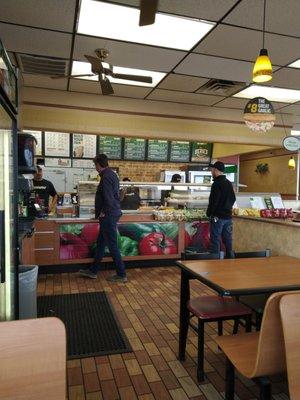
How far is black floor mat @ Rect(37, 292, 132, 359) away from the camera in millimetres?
2783

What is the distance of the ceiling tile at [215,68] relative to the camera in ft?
14.2

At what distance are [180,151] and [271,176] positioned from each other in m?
3.65

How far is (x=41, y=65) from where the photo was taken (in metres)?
4.64

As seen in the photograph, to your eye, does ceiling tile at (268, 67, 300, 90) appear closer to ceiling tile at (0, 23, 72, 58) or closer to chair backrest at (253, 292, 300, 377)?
ceiling tile at (0, 23, 72, 58)

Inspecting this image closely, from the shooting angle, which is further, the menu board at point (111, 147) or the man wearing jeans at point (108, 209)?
the menu board at point (111, 147)

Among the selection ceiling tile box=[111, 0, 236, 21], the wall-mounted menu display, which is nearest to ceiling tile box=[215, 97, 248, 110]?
ceiling tile box=[111, 0, 236, 21]

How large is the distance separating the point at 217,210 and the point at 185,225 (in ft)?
3.15

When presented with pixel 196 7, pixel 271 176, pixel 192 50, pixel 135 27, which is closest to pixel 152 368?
pixel 196 7

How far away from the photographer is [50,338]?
1198 mm

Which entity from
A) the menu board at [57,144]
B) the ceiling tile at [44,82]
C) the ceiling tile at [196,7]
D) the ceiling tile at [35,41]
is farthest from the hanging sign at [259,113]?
the menu board at [57,144]

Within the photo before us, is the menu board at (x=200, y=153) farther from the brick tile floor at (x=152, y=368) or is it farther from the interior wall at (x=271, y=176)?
the brick tile floor at (x=152, y=368)

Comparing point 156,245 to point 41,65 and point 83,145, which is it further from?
point 83,145

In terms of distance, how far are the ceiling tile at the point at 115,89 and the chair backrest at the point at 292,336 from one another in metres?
4.88

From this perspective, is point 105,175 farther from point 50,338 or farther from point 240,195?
point 50,338
